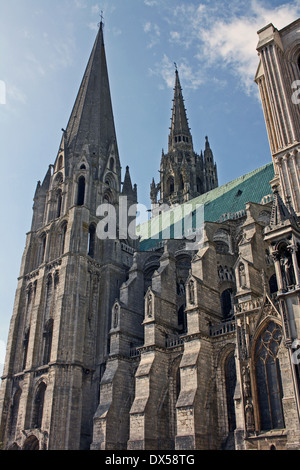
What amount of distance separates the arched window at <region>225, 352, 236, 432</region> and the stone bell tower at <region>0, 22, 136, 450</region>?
8.94m

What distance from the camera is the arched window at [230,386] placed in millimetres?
21359

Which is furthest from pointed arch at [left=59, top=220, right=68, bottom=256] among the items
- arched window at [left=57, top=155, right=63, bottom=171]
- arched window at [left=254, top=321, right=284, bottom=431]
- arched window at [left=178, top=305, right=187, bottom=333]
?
arched window at [left=254, top=321, right=284, bottom=431]

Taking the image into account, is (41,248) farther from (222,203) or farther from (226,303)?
(226,303)

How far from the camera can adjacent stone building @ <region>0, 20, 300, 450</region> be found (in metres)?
18.3

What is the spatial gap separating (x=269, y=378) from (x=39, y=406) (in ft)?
50.8

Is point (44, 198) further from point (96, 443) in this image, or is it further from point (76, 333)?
point (96, 443)

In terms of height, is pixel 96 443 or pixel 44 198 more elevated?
pixel 44 198

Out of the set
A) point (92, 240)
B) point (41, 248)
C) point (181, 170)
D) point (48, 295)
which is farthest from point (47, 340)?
point (181, 170)

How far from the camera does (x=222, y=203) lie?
35.6 meters

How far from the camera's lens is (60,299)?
95.6 feet

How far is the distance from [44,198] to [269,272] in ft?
65.3

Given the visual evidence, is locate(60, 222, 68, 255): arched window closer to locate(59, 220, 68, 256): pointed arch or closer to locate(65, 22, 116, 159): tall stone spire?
locate(59, 220, 68, 256): pointed arch

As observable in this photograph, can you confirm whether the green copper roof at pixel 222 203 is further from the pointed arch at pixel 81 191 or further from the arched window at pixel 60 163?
the arched window at pixel 60 163
